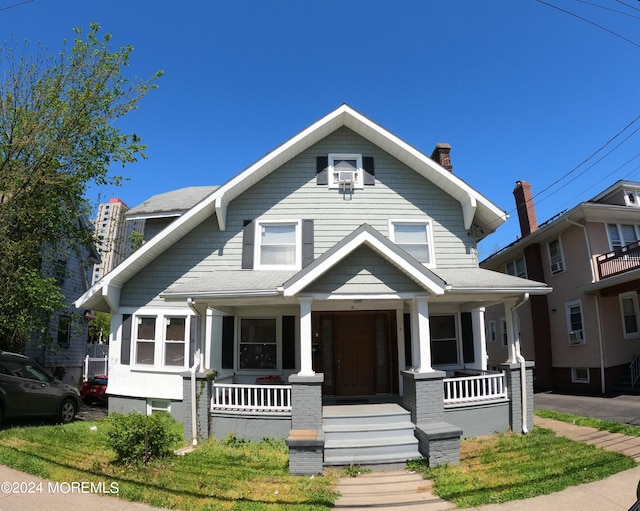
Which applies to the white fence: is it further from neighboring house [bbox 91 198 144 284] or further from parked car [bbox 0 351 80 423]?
parked car [bbox 0 351 80 423]

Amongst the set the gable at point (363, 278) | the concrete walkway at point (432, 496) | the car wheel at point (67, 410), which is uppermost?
the gable at point (363, 278)

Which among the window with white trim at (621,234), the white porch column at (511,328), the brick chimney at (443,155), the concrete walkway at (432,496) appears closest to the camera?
the concrete walkway at (432,496)

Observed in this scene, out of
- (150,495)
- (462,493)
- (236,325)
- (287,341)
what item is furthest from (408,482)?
(236,325)

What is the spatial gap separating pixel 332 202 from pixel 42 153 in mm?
8240

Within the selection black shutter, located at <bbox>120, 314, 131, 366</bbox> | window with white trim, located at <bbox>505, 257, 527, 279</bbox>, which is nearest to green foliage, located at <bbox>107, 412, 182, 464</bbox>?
black shutter, located at <bbox>120, 314, 131, 366</bbox>

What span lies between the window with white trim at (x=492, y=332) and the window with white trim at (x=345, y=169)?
48.3 ft

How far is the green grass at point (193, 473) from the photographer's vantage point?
5.86 m

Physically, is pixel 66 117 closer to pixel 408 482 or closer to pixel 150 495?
pixel 150 495

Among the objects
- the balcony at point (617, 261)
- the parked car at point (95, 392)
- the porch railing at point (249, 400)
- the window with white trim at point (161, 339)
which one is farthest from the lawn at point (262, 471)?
the balcony at point (617, 261)

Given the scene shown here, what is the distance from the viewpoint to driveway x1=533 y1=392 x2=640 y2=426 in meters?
10.7

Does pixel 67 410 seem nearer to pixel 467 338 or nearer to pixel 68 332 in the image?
pixel 467 338

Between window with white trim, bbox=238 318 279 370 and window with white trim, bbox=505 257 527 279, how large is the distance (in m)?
14.0

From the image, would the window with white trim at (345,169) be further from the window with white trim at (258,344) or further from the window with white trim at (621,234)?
the window with white trim at (621,234)

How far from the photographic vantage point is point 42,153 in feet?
39.4
